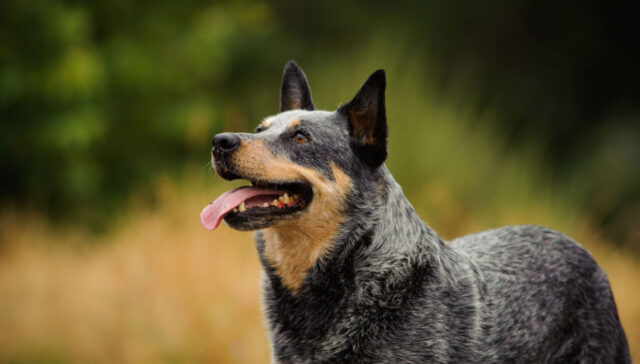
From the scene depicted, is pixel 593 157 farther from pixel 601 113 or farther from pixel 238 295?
pixel 238 295

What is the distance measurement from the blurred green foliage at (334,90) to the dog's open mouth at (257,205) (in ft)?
16.0

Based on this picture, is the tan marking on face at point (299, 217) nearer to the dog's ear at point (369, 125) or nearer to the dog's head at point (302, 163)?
the dog's head at point (302, 163)

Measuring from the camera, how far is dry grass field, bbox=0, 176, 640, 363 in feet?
20.1

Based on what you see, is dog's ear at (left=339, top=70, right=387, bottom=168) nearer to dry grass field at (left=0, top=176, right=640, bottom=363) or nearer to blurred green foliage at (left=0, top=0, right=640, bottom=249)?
dry grass field at (left=0, top=176, right=640, bottom=363)

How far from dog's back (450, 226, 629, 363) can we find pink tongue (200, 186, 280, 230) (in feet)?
4.24

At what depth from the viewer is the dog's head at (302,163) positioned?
3385 mm

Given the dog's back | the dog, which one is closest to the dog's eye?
the dog

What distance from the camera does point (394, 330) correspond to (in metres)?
3.32

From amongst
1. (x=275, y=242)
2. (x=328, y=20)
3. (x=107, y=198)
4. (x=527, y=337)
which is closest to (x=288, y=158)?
(x=275, y=242)

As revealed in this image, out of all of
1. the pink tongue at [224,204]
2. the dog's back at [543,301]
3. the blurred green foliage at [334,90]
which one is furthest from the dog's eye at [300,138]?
the blurred green foliage at [334,90]

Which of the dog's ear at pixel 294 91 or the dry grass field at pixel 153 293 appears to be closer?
the dog's ear at pixel 294 91

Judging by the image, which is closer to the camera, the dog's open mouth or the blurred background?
the dog's open mouth

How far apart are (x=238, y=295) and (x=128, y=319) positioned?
1.12 metres

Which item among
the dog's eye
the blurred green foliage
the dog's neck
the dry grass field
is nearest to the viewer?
the dog's neck
